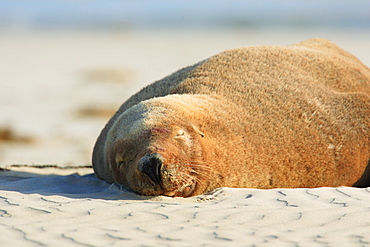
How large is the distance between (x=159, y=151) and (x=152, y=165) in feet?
0.49

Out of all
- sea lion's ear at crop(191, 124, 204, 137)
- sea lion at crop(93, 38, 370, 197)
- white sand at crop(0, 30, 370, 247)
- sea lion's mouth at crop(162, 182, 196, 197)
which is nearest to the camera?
white sand at crop(0, 30, 370, 247)

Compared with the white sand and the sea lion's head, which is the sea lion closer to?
the sea lion's head

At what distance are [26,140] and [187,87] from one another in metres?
5.09

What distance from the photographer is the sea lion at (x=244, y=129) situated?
491cm

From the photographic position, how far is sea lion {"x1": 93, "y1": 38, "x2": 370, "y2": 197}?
4906 millimetres

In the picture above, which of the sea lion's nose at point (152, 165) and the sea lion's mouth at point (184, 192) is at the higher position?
the sea lion's nose at point (152, 165)

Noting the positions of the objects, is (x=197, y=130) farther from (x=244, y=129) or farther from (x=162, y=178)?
(x=162, y=178)

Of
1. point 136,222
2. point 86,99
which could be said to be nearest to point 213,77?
point 136,222

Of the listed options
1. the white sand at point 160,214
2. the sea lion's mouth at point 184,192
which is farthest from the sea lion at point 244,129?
the white sand at point 160,214

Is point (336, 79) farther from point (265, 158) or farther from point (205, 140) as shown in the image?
point (205, 140)

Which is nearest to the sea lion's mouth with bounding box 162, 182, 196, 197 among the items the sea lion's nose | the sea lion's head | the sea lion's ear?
the sea lion's head

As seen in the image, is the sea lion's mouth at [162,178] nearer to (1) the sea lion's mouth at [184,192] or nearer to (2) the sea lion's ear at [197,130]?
(1) the sea lion's mouth at [184,192]

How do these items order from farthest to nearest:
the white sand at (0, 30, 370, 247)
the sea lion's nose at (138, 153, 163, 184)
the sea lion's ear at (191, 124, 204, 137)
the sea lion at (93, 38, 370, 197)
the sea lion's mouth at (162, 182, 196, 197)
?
the sea lion's ear at (191, 124, 204, 137)
the sea lion at (93, 38, 370, 197)
the sea lion's mouth at (162, 182, 196, 197)
the sea lion's nose at (138, 153, 163, 184)
the white sand at (0, 30, 370, 247)

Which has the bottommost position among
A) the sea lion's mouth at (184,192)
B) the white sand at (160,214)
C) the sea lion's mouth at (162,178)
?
the white sand at (160,214)
